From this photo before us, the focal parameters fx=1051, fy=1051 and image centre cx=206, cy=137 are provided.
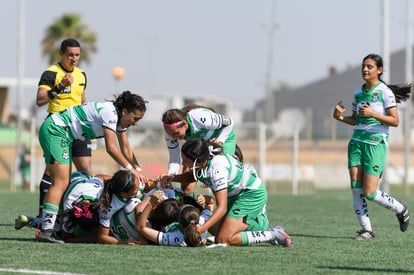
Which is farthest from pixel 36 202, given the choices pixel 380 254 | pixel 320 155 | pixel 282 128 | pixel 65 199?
pixel 320 155

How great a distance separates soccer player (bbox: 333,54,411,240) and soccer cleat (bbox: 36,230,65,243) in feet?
11.1

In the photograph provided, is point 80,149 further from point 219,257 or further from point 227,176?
point 219,257

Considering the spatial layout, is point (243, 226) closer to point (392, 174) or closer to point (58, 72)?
point (58, 72)

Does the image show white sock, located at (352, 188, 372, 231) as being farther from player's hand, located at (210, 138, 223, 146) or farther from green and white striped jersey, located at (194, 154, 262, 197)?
green and white striped jersey, located at (194, 154, 262, 197)

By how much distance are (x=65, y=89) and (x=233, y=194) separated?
2.65m

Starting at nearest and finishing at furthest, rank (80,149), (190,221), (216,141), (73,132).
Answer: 1. (190,221)
2. (73,132)
3. (216,141)
4. (80,149)

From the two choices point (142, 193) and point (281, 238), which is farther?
point (142, 193)

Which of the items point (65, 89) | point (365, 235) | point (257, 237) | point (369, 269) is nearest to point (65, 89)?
point (65, 89)

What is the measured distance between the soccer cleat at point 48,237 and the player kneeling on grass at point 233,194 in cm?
122

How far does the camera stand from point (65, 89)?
11781mm

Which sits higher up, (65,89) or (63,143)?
(65,89)

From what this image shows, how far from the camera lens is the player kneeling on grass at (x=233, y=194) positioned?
32.1ft

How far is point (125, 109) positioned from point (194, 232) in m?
1.51

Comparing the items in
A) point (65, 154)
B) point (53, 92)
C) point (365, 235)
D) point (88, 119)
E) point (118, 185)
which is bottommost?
point (365, 235)
